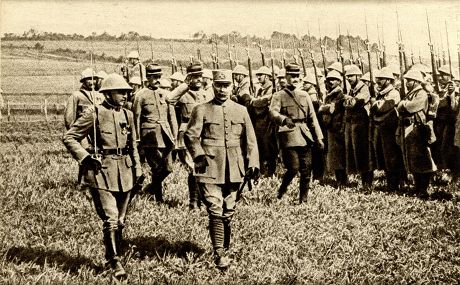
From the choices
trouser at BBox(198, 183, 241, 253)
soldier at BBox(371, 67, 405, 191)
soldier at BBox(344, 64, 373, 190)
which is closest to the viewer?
trouser at BBox(198, 183, 241, 253)

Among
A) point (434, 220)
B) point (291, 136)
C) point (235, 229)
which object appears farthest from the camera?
point (291, 136)

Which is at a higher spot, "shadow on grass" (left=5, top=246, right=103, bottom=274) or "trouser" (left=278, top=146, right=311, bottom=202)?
"trouser" (left=278, top=146, right=311, bottom=202)

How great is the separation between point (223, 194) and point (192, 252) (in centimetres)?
74

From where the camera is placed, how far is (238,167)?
642cm

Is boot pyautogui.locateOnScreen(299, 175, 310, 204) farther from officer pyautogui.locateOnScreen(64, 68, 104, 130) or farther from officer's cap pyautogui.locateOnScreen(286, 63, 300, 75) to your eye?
officer pyautogui.locateOnScreen(64, 68, 104, 130)

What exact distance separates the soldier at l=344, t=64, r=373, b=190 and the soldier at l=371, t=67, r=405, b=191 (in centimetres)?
28

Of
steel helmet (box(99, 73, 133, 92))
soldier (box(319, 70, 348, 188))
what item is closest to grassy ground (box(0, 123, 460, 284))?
soldier (box(319, 70, 348, 188))

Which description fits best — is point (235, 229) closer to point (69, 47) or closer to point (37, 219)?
point (37, 219)

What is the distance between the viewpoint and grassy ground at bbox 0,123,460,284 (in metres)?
5.78

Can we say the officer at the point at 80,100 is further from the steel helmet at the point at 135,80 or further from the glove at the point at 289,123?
the steel helmet at the point at 135,80

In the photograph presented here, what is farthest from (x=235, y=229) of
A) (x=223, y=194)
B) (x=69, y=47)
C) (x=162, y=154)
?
(x=69, y=47)

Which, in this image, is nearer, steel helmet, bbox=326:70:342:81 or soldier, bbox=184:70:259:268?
soldier, bbox=184:70:259:268

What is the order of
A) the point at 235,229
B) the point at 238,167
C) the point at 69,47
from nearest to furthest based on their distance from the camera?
the point at 238,167 → the point at 235,229 → the point at 69,47

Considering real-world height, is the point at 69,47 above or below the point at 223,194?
above
